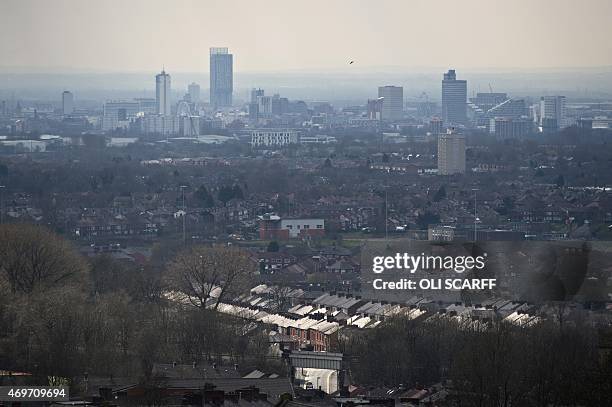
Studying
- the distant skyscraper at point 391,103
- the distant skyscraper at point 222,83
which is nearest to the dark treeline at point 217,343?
the distant skyscraper at point 391,103

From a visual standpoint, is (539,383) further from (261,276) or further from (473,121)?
(473,121)

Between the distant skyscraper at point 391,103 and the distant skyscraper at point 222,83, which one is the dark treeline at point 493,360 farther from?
the distant skyscraper at point 222,83

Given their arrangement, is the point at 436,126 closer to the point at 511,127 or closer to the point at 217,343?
the point at 511,127

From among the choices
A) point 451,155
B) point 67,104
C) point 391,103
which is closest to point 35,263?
point 451,155

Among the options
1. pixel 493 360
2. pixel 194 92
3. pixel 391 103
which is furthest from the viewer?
pixel 194 92

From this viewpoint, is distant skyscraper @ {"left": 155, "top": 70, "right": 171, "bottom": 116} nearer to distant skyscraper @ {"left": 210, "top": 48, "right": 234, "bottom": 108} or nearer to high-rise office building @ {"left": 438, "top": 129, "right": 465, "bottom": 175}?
distant skyscraper @ {"left": 210, "top": 48, "right": 234, "bottom": 108}
